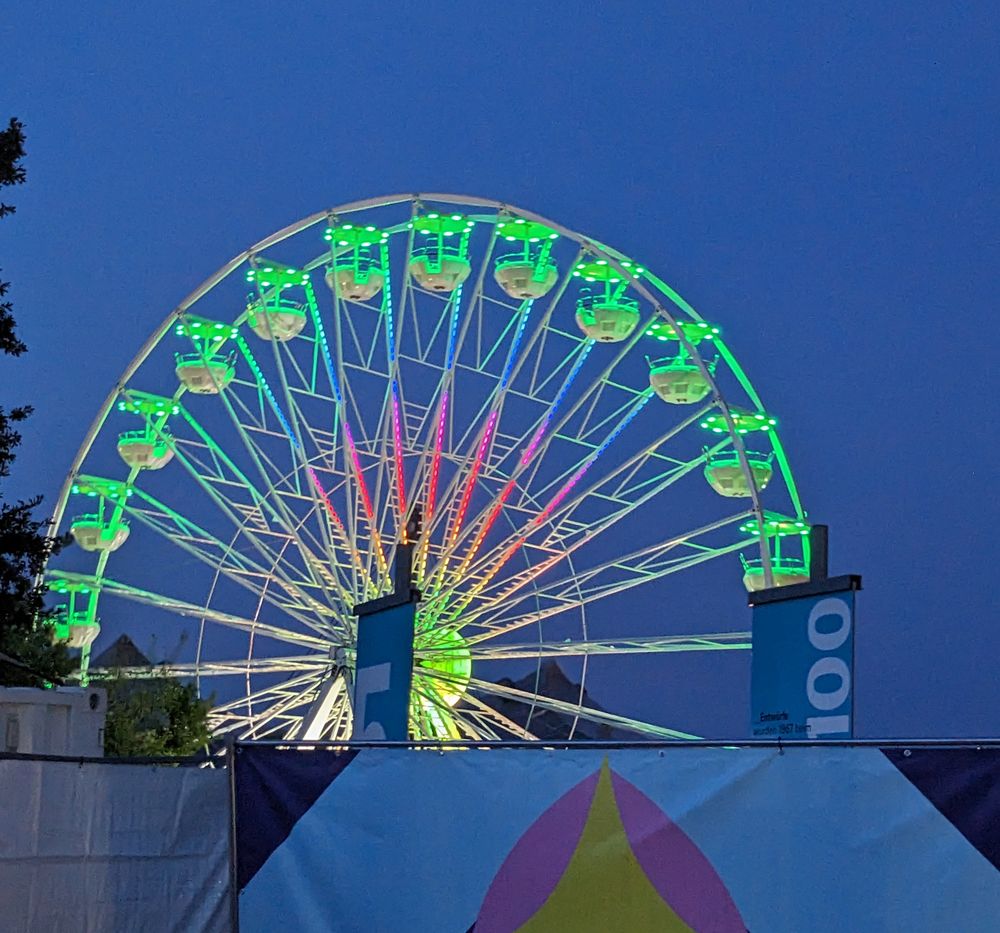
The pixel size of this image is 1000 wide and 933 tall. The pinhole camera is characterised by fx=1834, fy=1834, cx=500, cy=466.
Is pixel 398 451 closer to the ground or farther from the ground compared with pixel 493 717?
farther from the ground

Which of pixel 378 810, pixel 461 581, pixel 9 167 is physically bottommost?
pixel 378 810

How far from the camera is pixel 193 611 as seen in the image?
1052 inches

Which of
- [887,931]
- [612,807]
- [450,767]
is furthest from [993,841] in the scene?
[450,767]

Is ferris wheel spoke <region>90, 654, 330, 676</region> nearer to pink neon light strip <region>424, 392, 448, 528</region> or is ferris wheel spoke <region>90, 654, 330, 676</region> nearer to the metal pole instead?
pink neon light strip <region>424, 392, 448, 528</region>

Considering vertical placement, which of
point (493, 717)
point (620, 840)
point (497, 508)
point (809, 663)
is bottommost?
point (620, 840)

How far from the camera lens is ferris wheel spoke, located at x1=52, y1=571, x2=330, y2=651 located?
25.1 metres

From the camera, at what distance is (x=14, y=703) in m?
12.7

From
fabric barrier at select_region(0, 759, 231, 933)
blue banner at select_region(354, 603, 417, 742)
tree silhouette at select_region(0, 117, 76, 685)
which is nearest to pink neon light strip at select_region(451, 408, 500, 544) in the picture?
tree silhouette at select_region(0, 117, 76, 685)

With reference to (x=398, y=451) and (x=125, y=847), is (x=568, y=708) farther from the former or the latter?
(x=125, y=847)

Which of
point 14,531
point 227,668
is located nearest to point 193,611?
point 227,668

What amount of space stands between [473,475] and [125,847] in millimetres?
17431

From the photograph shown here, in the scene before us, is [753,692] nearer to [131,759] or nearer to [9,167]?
[131,759]

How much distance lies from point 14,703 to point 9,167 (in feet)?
12.0

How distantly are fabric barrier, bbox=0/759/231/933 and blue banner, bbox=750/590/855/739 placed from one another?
4.31 m
